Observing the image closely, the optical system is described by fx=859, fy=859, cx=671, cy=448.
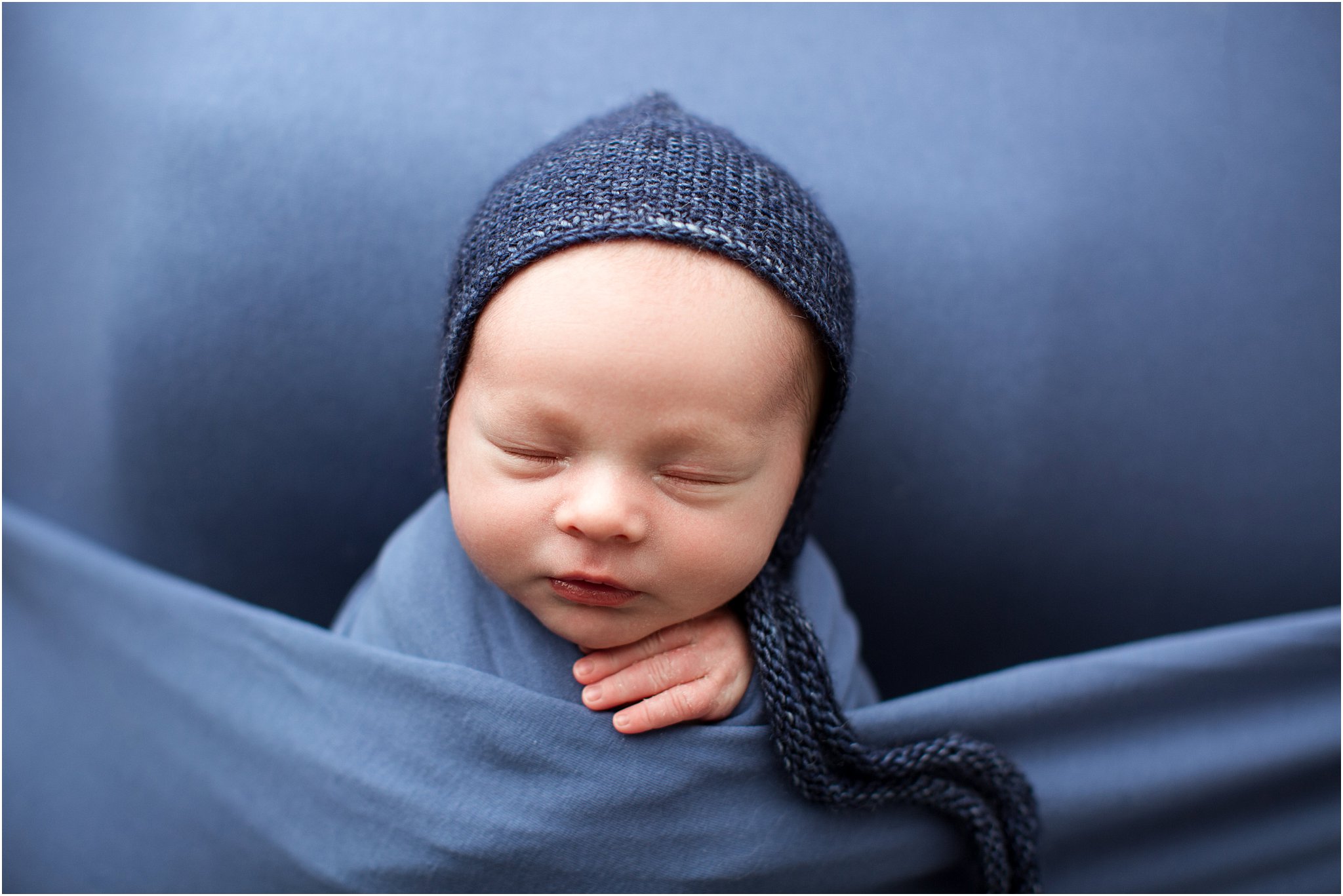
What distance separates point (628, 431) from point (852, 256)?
1.25ft

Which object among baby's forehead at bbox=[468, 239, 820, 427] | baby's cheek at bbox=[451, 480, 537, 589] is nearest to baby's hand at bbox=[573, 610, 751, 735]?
baby's cheek at bbox=[451, 480, 537, 589]

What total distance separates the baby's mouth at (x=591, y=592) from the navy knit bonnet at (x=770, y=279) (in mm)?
120

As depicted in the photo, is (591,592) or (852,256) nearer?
(591,592)

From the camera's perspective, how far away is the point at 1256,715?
814 mm

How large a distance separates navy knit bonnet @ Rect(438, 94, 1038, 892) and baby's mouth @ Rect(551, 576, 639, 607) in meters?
0.12

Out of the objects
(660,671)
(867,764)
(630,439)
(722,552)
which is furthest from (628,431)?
(867,764)

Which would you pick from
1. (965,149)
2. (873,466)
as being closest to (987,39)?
(965,149)

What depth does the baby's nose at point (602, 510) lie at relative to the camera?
0.55 m

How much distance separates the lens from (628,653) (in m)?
0.67

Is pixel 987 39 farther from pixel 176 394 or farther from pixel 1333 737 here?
pixel 176 394

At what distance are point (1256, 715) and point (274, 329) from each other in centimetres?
100

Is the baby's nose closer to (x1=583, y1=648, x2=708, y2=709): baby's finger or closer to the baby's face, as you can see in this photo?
the baby's face

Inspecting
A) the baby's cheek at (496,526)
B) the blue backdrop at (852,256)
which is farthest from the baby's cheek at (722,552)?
the blue backdrop at (852,256)

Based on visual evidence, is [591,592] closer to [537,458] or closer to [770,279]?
[537,458]
